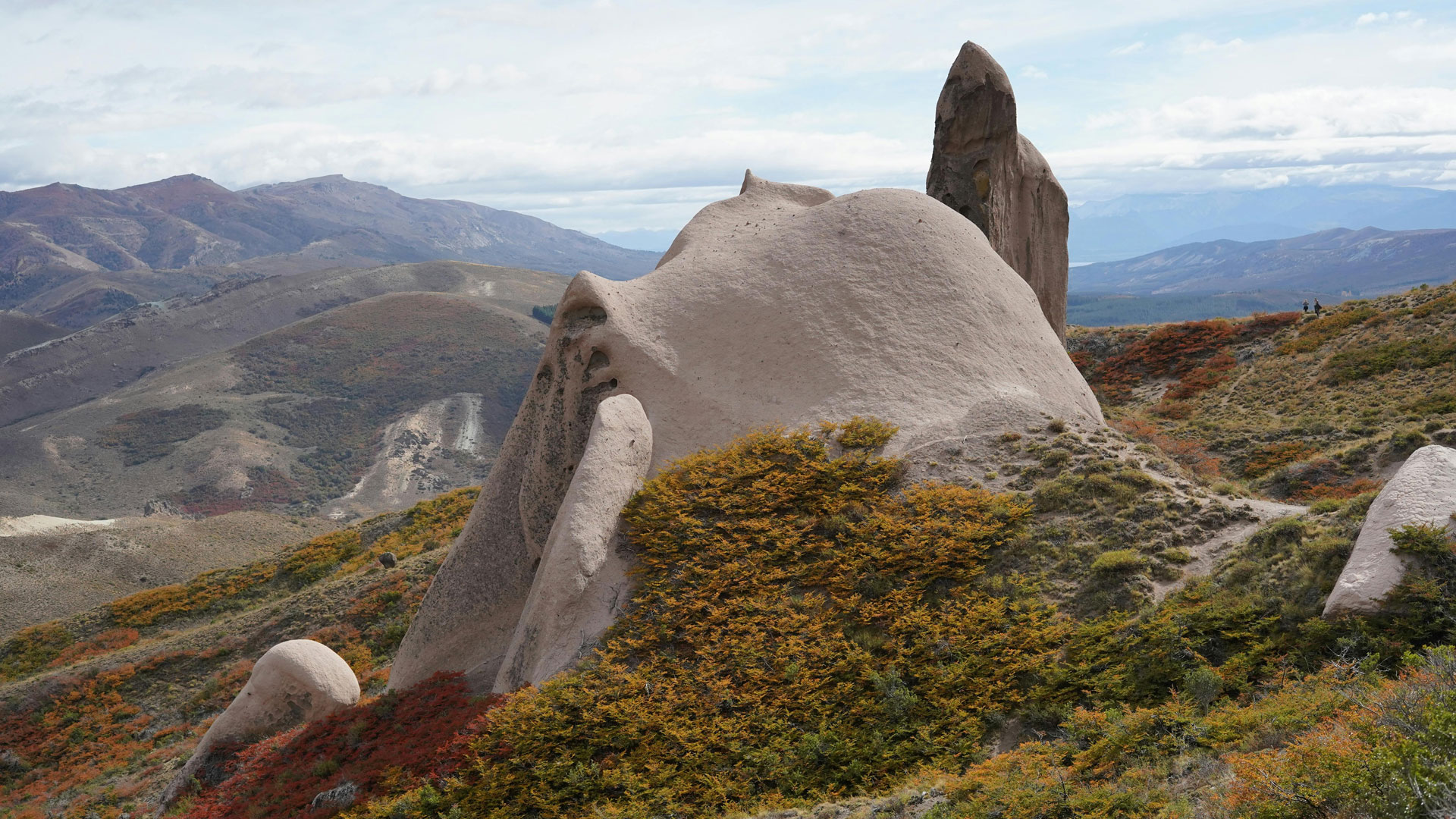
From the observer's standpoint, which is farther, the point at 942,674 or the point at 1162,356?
the point at 1162,356

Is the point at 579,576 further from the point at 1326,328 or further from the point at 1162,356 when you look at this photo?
the point at 1326,328

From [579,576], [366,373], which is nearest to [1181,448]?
[579,576]

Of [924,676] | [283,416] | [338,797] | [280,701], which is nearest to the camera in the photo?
[924,676]

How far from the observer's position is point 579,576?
13844 mm

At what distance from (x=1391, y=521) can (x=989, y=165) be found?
18.2 meters

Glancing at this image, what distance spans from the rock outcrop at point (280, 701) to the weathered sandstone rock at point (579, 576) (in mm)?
5157

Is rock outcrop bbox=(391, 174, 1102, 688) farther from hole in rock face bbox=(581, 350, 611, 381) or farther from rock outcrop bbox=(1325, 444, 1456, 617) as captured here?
rock outcrop bbox=(1325, 444, 1456, 617)

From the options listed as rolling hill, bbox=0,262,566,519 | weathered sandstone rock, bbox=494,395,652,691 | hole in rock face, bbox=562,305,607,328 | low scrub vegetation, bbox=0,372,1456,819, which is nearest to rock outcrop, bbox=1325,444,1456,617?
low scrub vegetation, bbox=0,372,1456,819

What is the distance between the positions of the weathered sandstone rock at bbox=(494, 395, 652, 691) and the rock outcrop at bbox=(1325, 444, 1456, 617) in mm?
9361

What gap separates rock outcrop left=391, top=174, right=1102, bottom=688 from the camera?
16.6 m

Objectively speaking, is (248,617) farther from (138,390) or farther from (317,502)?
(138,390)

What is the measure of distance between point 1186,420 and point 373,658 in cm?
2744

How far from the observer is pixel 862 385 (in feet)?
55.3

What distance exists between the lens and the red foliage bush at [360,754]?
12969 millimetres
